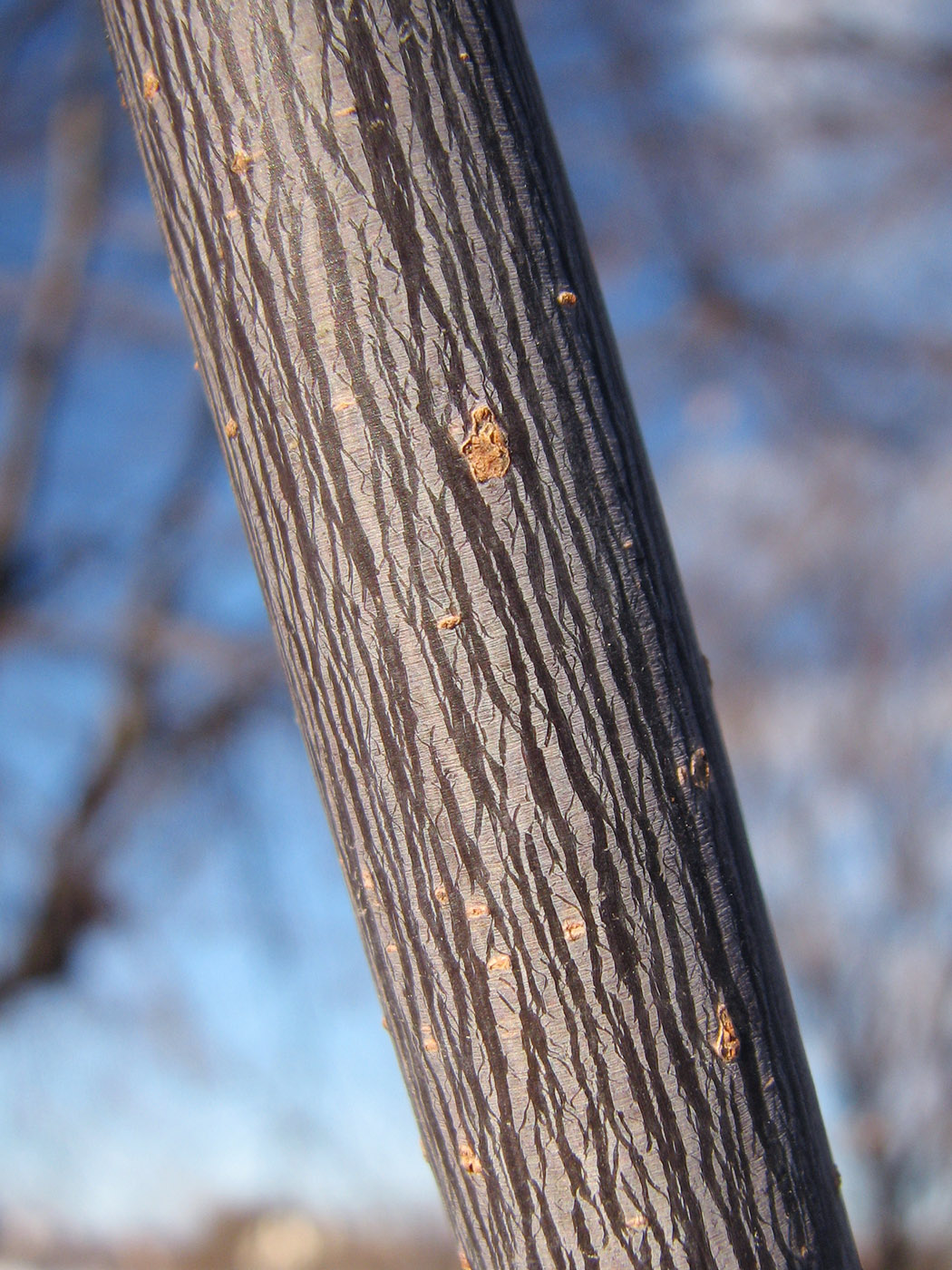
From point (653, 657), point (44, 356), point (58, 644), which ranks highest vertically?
point (44, 356)

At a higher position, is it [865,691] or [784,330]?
[784,330]

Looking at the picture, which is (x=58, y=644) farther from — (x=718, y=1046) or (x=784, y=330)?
(x=718, y=1046)

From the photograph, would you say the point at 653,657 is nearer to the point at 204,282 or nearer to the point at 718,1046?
the point at 718,1046

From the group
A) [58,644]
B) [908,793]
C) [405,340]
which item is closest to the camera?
[405,340]

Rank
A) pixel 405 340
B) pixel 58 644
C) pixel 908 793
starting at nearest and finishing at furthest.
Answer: pixel 405 340
pixel 908 793
pixel 58 644

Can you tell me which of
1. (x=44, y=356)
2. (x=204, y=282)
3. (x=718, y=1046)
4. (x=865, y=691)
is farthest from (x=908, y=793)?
(x=44, y=356)

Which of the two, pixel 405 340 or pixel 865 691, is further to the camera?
pixel 865 691

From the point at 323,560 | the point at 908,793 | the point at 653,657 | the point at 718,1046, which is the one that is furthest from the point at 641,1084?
the point at 908,793
